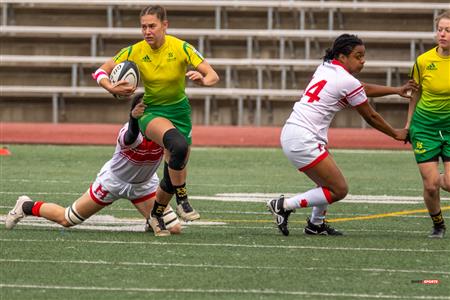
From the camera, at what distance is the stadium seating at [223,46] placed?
2183cm

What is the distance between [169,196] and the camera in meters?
8.69

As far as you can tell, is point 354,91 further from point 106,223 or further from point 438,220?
point 106,223

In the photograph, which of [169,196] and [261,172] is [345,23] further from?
[169,196]

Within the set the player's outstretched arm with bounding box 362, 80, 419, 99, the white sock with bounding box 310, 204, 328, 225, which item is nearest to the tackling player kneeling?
the white sock with bounding box 310, 204, 328, 225

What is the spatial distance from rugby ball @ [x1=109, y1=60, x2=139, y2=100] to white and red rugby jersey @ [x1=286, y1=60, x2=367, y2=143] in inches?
45.4

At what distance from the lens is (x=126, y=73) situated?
870 cm

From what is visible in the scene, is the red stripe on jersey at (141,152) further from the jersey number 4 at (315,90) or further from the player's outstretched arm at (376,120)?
the player's outstretched arm at (376,120)

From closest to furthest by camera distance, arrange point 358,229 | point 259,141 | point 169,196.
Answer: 1. point 169,196
2. point 358,229
3. point 259,141

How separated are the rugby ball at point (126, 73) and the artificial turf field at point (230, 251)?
109cm

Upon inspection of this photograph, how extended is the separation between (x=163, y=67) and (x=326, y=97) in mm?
1245

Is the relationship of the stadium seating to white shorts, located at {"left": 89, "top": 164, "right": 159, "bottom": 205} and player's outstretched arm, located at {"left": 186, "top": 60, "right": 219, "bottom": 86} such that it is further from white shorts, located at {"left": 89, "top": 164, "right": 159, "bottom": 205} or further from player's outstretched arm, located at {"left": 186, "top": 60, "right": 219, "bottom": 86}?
white shorts, located at {"left": 89, "top": 164, "right": 159, "bottom": 205}

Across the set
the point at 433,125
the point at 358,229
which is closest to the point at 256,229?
the point at 358,229

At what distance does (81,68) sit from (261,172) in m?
8.77

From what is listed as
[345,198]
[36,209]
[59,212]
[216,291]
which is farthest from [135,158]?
[345,198]
